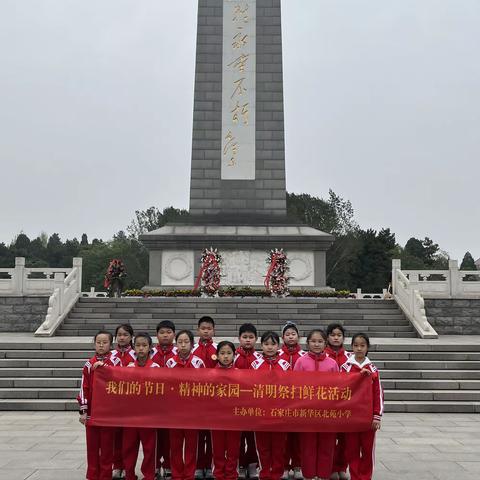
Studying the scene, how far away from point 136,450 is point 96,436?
28 cm

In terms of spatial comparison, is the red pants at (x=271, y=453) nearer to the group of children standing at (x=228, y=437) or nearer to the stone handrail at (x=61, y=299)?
the group of children standing at (x=228, y=437)

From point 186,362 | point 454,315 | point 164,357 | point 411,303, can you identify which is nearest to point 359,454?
point 186,362

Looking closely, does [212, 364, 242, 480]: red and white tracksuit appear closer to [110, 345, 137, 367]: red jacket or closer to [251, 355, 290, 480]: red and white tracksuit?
[251, 355, 290, 480]: red and white tracksuit

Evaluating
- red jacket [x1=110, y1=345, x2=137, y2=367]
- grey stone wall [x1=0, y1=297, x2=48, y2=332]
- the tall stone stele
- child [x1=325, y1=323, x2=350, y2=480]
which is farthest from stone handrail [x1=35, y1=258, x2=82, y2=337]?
child [x1=325, y1=323, x2=350, y2=480]

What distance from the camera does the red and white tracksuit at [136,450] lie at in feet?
12.3

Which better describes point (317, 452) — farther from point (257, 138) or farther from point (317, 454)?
point (257, 138)

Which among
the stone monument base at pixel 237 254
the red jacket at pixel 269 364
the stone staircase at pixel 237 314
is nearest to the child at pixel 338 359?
the red jacket at pixel 269 364

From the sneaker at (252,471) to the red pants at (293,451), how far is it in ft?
0.73

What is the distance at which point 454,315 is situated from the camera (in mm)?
11320

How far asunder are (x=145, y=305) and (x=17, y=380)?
13.5 ft

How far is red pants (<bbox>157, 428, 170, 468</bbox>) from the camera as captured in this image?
3.95 meters

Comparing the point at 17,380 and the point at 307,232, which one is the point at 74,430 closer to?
the point at 17,380

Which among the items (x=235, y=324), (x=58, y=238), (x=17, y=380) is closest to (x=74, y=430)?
(x=17, y=380)

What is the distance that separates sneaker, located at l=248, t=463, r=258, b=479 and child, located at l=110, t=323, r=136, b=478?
89 centimetres
